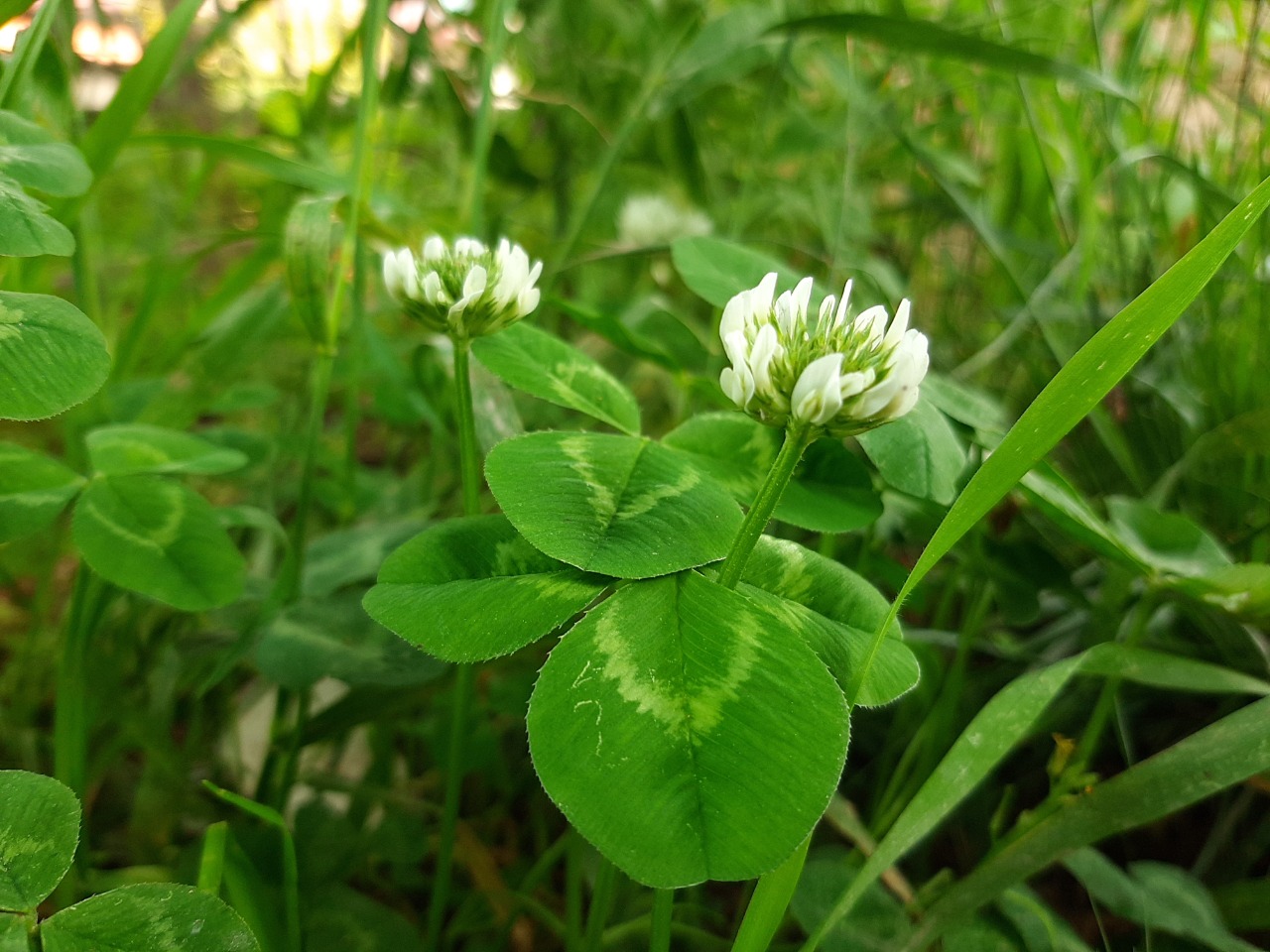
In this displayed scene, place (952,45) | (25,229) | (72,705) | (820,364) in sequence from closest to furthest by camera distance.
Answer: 1. (820,364)
2. (25,229)
3. (72,705)
4. (952,45)

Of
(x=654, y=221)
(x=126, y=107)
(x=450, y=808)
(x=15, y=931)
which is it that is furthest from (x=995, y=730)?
(x=654, y=221)

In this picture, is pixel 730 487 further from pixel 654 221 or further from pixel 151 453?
pixel 654 221

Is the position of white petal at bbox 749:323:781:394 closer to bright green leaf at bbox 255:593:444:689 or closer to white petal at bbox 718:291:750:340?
white petal at bbox 718:291:750:340

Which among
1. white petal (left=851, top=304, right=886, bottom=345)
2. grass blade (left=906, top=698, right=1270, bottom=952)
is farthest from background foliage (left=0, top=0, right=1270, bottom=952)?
white petal (left=851, top=304, right=886, bottom=345)

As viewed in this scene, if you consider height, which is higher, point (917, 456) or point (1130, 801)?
point (917, 456)

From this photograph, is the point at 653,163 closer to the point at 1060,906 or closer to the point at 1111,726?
the point at 1111,726

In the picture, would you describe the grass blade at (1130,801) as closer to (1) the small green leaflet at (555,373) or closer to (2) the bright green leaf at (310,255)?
(1) the small green leaflet at (555,373)

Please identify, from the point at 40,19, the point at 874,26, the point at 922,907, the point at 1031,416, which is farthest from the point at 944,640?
the point at 40,19
